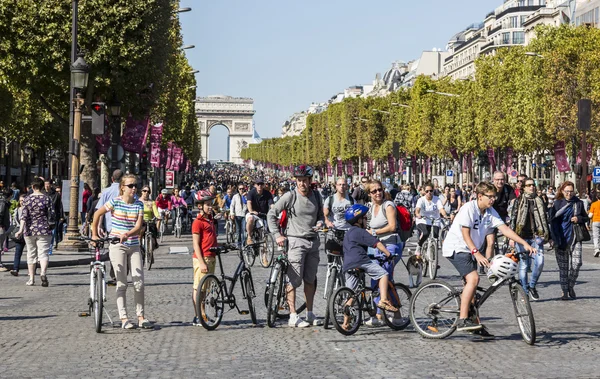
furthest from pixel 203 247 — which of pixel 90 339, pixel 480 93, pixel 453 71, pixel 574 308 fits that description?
pixel 453 71

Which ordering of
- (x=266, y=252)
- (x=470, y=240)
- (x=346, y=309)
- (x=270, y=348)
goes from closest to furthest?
(x=270, y=348)
(x=470, y=240)
(x=346, y=309)
(x=266, y=252)

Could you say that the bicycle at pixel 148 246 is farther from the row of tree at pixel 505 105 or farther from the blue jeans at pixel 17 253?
the row of tree at pixel 505 105

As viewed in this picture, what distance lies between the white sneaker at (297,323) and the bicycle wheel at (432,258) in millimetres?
7392

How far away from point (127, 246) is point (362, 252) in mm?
2568

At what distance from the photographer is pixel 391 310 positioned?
12305 mm

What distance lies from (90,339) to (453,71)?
12440cm

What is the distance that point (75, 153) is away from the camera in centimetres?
2555

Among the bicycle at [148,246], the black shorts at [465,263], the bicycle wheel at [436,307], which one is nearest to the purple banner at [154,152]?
the bicycle at [148,246]

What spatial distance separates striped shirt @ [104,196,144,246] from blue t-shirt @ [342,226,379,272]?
2330 millimetres

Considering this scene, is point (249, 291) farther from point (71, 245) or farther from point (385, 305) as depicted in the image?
point (71, 245)

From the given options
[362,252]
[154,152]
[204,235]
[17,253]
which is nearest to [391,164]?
[154,152]

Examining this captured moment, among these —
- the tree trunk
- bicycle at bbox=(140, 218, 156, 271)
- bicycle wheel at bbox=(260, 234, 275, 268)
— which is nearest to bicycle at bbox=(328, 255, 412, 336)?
bicycle at bbox=(140, 218, 156, 271)

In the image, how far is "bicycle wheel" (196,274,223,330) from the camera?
41.0ft

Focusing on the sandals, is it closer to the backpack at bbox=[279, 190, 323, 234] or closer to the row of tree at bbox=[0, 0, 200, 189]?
the backpack at bbox=[279, 190, 323, 234]
